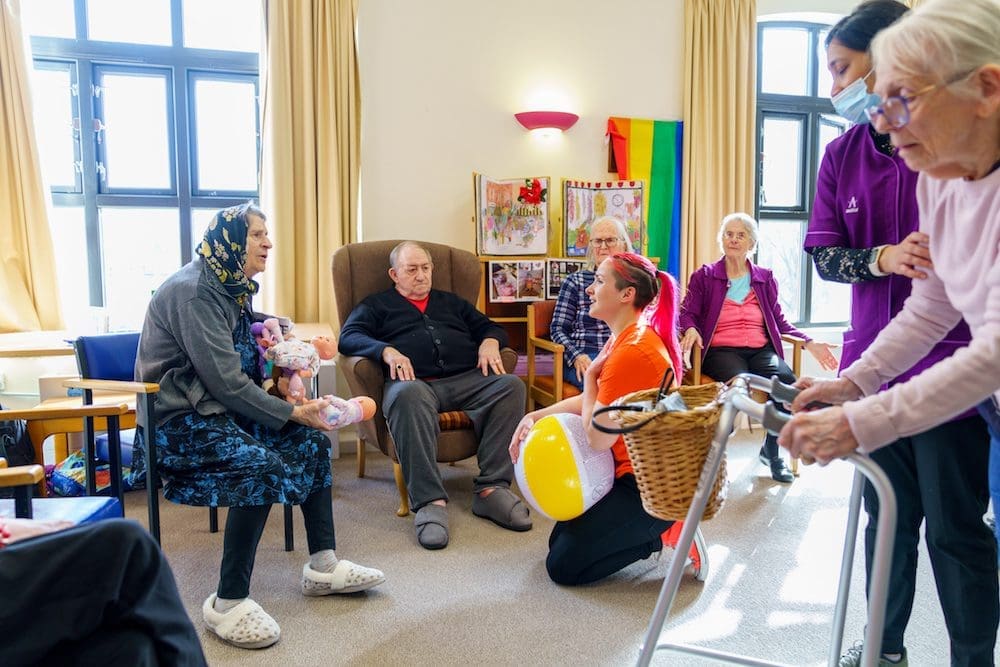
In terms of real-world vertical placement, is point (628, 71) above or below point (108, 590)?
above

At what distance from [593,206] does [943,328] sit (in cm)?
312

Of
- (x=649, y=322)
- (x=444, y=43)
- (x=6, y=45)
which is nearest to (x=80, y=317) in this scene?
(x=6, y=45)

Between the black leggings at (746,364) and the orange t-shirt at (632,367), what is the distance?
1554mm

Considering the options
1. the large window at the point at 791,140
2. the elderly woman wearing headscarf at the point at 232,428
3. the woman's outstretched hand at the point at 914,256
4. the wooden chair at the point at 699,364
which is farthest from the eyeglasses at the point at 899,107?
the large window at the point at 791,140

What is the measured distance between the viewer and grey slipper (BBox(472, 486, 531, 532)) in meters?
2.85

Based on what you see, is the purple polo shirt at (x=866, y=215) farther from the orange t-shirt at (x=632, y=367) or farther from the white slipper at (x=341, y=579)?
the white slipper at (x=341, y=579)

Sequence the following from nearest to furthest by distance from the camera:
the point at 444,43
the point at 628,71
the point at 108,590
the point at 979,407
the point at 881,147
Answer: the point at 108,590 → the point at 979,407 → the point at 881,147 → the point at 444,43 → the point at 628,71

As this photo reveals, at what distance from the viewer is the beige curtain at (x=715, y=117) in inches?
181

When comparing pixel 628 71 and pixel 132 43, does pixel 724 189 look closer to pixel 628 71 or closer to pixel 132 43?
pixel 628 71

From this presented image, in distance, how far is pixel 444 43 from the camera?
13.7 ft

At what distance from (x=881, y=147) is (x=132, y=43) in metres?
3.69

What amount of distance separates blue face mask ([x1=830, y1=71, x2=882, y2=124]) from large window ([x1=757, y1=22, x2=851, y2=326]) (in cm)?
366

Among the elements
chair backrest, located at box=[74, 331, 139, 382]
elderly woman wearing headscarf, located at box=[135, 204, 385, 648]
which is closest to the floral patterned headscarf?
elderly woman wearing headscarf, located at box=[135, 204, 385, 648]

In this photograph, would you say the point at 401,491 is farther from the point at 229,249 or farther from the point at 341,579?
the point at 229,249
